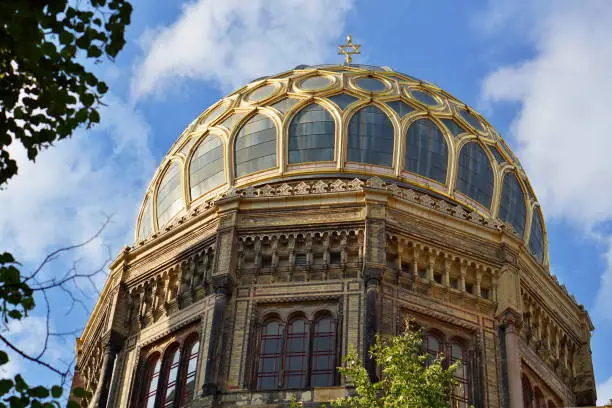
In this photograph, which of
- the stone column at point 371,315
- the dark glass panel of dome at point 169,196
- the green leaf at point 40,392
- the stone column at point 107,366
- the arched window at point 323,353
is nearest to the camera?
the green leaf at point 40,392

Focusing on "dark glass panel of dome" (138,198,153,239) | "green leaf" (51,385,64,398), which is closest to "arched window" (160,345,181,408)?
"dark glass panel of dome" (138,198,153,239)

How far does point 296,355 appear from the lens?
2930 centimetres

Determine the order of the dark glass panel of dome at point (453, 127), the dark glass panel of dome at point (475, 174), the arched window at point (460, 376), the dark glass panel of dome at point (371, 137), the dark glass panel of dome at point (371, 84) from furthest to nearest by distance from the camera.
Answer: the dark glass panel of dome at point (371, 84) → the dark glass panel of dome at point (453, 127) → the dark glass panel of dome at point (475, 174) → the dark glass panel of dome at point (371, 137) → the arched window at point (460, 376)

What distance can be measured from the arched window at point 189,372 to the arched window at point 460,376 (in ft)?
20.3

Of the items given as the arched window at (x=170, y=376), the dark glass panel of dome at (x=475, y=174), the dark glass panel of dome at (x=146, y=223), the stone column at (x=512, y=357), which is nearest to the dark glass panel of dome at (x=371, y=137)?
the dark glass panel of dome at (x=475, y=174)

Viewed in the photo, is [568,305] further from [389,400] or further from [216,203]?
[389,400]

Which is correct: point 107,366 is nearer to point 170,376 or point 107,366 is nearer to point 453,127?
point 170,376

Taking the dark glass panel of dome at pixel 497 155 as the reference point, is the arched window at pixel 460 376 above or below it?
below

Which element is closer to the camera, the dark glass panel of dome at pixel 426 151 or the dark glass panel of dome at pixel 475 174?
the dark glass panel of dome at pixel 426 151

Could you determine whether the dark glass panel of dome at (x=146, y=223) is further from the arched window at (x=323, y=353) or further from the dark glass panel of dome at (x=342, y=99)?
the arched window at (x=323, y=353)

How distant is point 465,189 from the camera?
34.3 m

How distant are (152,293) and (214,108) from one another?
23.4ft

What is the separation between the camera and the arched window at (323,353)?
28609 millimetres

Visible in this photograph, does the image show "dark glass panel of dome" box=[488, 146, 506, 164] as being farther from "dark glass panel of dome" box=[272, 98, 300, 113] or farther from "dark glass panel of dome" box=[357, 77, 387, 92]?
"dark glass panel of dome" box=[272, 98, 300, 113]
